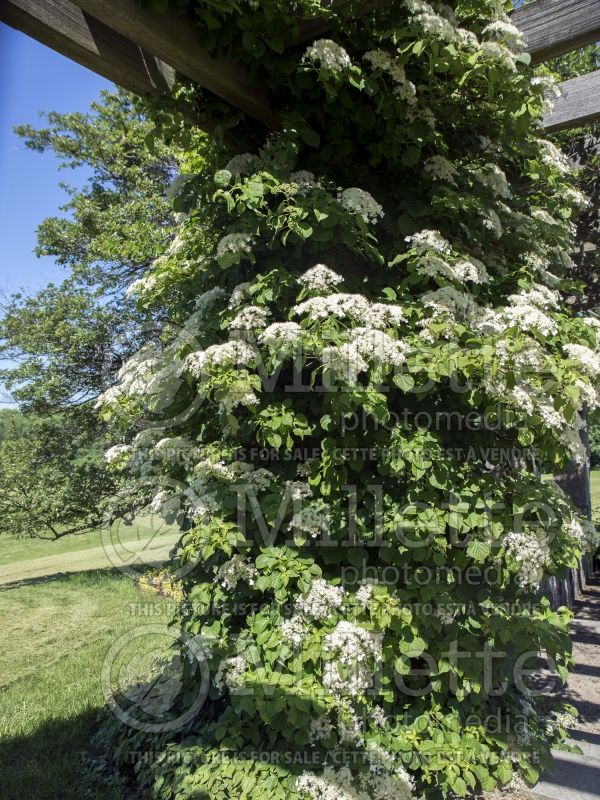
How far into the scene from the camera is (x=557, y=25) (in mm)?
2445

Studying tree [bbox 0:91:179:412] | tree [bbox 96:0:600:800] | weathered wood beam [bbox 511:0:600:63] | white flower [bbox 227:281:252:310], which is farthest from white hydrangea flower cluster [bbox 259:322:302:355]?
tree [bbox 0:91:179:412]

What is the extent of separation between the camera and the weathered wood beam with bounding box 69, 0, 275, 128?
1.78 m

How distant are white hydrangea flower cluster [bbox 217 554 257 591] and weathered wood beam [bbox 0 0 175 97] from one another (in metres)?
1.99

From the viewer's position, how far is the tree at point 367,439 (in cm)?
205

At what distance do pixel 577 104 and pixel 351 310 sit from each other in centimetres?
202

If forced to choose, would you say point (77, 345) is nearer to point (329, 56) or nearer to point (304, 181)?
point (304, 181)

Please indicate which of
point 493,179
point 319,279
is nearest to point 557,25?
point 493,179

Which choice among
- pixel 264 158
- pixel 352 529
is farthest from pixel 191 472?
pixel 264 158

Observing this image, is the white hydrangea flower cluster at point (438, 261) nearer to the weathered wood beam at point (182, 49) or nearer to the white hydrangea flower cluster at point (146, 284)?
the weathered wood beam at point (182, 49)

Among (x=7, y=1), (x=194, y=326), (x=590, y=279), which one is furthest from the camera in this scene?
(x=590, y=279)

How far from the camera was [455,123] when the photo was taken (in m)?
2.60

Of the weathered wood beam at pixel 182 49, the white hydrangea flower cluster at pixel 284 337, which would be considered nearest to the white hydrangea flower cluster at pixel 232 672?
the white hydrangea flower cluster at pixel 284 337

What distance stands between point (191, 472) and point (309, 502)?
660 millimetres

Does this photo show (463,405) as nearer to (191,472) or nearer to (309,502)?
(309,502)
